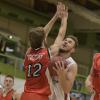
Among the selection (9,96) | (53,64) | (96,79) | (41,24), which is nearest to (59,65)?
(53,64)

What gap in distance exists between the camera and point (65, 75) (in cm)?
501

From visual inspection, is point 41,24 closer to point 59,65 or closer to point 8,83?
point 8,83

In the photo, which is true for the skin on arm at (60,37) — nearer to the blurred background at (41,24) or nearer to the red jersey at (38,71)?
the red jersey at (38,71)

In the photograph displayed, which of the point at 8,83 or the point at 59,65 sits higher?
the point at 59,65

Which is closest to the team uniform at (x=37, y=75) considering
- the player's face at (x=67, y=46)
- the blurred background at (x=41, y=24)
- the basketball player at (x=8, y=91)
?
the player's face at (x=67, y=46)

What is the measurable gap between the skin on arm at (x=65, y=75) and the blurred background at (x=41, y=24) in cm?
768

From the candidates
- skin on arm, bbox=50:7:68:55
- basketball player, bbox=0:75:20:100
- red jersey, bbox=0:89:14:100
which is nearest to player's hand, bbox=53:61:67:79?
skin on arm, bbox=50:7:68:55

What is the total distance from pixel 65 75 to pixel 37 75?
0.37 metres

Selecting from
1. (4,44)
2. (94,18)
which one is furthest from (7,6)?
(94,18)

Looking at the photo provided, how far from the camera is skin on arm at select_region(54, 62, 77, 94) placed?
4.91 meters

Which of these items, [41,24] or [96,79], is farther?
[41,24]

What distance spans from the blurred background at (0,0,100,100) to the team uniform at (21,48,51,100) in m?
7.62

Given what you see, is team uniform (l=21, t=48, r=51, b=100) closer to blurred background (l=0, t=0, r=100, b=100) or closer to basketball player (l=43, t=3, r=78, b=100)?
basketball player (l=43, t=3, r=78, b=100)

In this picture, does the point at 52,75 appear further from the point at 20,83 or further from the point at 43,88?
the point at 20,83
